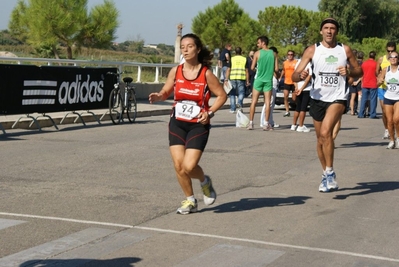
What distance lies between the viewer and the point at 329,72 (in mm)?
9914

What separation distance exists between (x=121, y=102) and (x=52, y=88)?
8.36 feet

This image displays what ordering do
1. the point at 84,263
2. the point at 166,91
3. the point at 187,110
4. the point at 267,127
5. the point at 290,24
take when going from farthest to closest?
the point at 290,24 < the point at 267,127 < the point at 166,91 < the point at 187,110 < the point at 84,263

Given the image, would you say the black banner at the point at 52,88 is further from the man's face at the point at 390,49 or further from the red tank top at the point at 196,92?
the red tank top at the point at 196,92

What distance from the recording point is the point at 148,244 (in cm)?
688

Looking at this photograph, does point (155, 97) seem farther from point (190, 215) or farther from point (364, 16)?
point (364, 16)

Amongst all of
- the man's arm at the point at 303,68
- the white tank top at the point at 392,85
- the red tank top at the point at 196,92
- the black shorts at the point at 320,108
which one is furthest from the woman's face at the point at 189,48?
the white tank top at the point at 392,85

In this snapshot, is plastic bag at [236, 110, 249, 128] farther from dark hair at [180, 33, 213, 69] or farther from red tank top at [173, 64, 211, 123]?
red tank top at [173, 64, 211, 123]

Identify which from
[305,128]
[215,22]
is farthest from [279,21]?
[305,128]

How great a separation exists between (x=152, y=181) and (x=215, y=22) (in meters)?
53.3

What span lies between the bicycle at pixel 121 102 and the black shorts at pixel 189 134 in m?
10.6

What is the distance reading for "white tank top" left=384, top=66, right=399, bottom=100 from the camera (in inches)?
587

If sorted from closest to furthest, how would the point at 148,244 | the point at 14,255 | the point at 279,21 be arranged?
the point at 14,255, the point at 148,244, the point at 279,21

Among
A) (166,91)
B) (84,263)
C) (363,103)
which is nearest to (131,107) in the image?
(363,103)

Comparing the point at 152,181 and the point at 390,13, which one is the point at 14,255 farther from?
the point at 390,13
